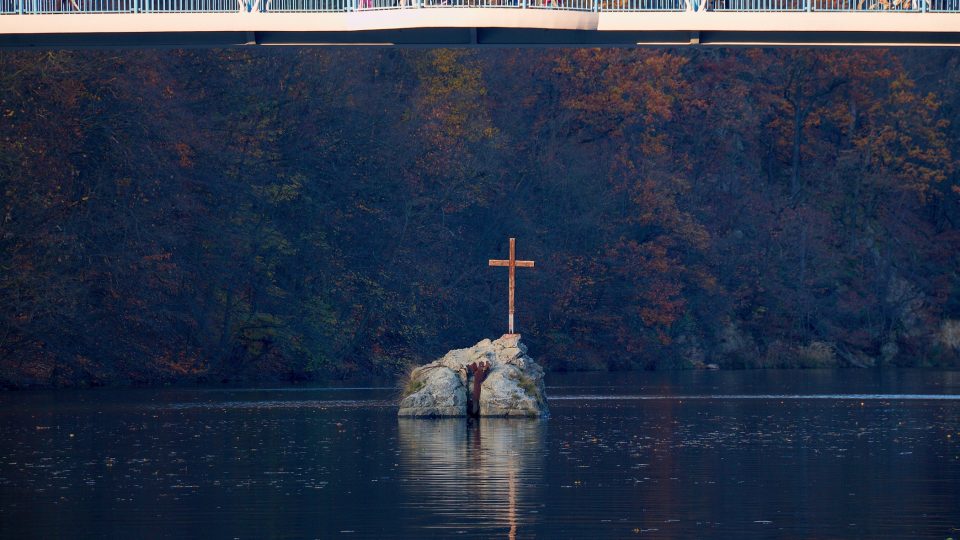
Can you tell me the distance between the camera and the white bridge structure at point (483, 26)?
131ft

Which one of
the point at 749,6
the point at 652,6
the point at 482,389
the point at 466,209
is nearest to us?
the point at 652,6

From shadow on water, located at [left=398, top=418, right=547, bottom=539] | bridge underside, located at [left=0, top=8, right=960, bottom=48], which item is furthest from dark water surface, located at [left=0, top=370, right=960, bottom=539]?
bridge underside, located at [left=0, top=8, right=960, bottom=48]

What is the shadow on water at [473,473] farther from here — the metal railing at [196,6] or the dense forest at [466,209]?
the dense forest at [466,209]

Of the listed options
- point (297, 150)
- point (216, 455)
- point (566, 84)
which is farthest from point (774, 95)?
point (216, 455)

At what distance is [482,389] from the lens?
4316 cm

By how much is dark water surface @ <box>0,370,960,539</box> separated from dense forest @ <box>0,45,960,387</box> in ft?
26.0

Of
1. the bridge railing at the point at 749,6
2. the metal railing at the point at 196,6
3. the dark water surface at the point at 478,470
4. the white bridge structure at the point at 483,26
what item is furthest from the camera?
the metal railing at the point at 196,6

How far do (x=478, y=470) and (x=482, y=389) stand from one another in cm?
1382

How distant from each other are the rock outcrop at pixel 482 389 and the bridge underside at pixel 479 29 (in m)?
7.25

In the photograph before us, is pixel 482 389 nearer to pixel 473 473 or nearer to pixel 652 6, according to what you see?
pixel 652 6

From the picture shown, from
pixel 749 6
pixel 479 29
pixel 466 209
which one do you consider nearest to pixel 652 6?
pixel 749 6

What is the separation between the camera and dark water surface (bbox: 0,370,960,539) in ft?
75.7

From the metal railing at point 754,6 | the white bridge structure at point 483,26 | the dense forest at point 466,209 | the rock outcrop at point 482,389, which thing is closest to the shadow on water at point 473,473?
the rock outcrop at point 482,389

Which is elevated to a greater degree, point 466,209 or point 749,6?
point 749,6
